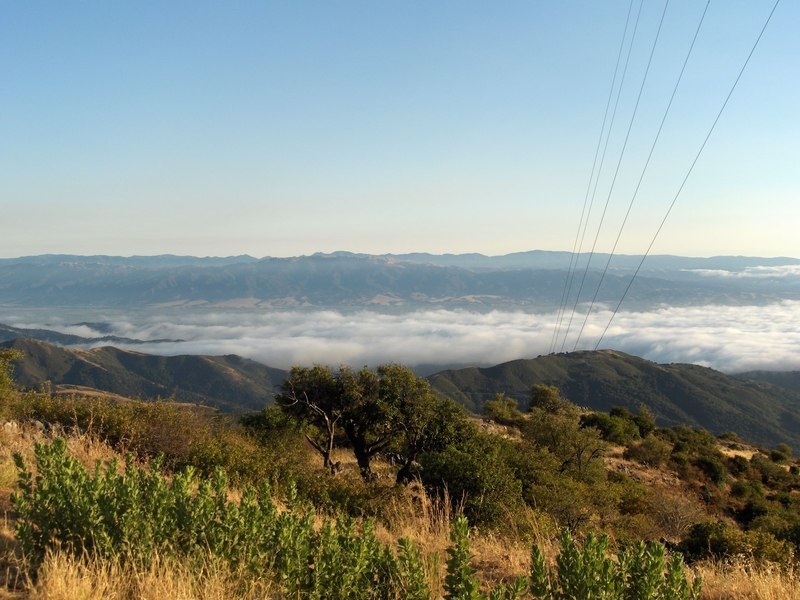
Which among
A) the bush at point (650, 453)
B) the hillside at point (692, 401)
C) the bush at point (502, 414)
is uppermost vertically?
the bush at point (502, 414)

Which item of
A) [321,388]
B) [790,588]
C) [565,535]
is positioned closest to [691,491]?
[321,388]

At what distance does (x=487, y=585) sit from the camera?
5824 mm

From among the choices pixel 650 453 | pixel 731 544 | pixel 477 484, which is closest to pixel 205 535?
pixel 477 484

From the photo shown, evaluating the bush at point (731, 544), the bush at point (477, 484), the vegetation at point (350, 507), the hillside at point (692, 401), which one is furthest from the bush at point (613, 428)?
the hillside at point (692, 401)

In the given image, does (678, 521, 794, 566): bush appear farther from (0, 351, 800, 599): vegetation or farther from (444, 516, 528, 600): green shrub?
(444, 516, 528, 600): green shrub

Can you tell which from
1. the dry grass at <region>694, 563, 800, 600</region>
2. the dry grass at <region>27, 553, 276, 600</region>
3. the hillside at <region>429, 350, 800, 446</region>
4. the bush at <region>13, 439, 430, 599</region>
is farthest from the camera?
the hillside at <region>429, 350, 800, 446</region>

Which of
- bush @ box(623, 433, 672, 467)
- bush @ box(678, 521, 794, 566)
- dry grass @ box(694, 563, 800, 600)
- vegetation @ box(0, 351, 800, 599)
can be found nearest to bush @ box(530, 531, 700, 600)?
vegetation @ box(0, 351, 800, 599)

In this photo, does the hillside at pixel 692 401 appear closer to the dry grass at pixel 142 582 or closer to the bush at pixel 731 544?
the bush at pixel 731 544

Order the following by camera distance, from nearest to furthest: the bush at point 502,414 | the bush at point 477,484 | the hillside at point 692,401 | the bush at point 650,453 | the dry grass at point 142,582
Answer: the dry grass at point 142,582, the bush at point 477,484, the bush at point 650,453, the bush at point 502,414, the hillside at point 692,401

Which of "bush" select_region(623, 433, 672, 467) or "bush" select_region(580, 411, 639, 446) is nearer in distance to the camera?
"bush" select_region(623, 433, 672, 467)

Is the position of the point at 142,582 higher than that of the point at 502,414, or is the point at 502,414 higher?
the point at 142,582

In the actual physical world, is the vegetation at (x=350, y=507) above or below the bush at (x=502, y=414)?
above

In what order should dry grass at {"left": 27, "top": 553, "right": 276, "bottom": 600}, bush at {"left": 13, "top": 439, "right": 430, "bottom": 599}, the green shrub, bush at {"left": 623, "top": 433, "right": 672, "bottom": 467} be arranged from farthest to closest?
bush at {"left": 623, "top": 433, "right": 672, "bottom": 467}
bush at {"left": 13, "top": 439, "right": 430, "bottom": 599}
dry grass at {"left": 27, "top": 553, "right": 276, "bottom": 600}
the green shrub

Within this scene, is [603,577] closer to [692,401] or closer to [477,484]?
[477,484]
